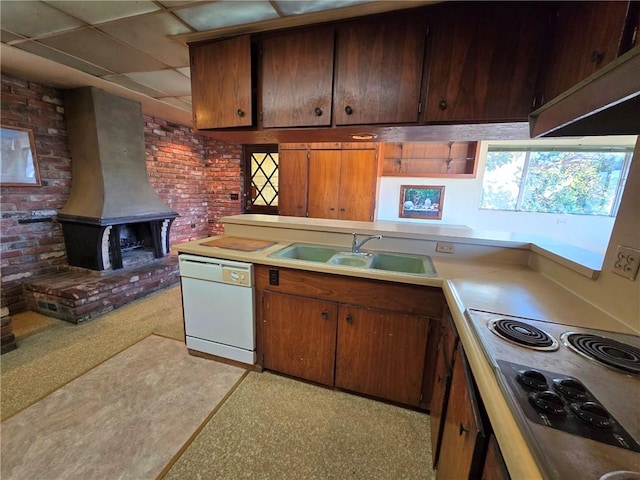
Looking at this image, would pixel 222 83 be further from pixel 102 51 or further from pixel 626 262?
pixel 626 262

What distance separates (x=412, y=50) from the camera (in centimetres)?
150

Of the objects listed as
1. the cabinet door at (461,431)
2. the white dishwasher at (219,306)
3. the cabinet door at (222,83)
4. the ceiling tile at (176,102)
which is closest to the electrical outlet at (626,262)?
the cabinet door at (461,431)

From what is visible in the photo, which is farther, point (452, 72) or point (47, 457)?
point (452, 72)

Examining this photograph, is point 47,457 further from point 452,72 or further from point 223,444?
point 452,72

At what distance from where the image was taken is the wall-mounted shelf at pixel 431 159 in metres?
4.13

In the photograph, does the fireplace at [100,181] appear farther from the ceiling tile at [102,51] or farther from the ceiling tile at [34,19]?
the ceiling tile at [34,19]

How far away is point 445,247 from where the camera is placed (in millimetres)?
1898

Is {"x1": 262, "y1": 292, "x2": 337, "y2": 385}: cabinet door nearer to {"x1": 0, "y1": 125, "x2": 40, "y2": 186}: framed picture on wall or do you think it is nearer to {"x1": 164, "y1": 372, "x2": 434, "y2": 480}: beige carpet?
{"x1": 164, "y1": 372, "x2": 434, "y2": 480}: beige carpet

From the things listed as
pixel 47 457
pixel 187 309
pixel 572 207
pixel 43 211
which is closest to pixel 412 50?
pixel 187 309

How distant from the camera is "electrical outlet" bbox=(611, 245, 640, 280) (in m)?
0.94

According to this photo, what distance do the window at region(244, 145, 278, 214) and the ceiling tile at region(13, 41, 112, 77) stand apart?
267 centimetres

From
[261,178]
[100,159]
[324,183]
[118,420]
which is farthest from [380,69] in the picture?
[261,178]

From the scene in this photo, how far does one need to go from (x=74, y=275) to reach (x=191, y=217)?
7.48ft

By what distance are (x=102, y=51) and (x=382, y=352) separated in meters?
3.17
